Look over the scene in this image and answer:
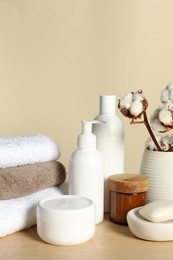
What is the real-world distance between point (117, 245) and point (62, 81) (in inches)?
29.7

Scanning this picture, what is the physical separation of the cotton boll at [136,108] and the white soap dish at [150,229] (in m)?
0.14

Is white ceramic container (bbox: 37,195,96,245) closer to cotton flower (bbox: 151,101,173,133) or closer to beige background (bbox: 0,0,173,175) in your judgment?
cotton flower (bbox: 151,101,173,133)

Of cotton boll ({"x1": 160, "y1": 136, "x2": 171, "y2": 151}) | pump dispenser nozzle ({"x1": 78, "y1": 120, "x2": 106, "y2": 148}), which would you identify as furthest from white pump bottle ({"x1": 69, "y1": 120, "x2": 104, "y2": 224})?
cotton boll ({"x1": 160, "y1": 136, "x2": 171, "y2": 151})

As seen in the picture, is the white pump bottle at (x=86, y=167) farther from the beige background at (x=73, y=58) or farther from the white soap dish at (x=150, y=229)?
the beige background at (x=73, y=58)

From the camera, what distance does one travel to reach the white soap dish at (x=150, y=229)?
1.98 ft

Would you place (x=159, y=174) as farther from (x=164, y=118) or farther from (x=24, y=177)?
(x=24, y=177)

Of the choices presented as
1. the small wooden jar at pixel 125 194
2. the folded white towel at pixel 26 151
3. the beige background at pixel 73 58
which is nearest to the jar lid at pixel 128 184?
the small wooden jar at pixel 125 194

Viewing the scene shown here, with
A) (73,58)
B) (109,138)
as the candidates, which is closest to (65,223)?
(109,138)

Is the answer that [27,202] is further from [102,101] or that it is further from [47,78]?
[47,78]

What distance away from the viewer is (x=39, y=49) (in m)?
1.29

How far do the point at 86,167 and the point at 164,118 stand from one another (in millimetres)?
128

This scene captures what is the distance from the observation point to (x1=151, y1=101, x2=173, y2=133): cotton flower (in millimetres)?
678

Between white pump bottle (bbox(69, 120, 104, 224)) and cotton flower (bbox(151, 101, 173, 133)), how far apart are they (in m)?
0.09

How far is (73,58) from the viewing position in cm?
130
